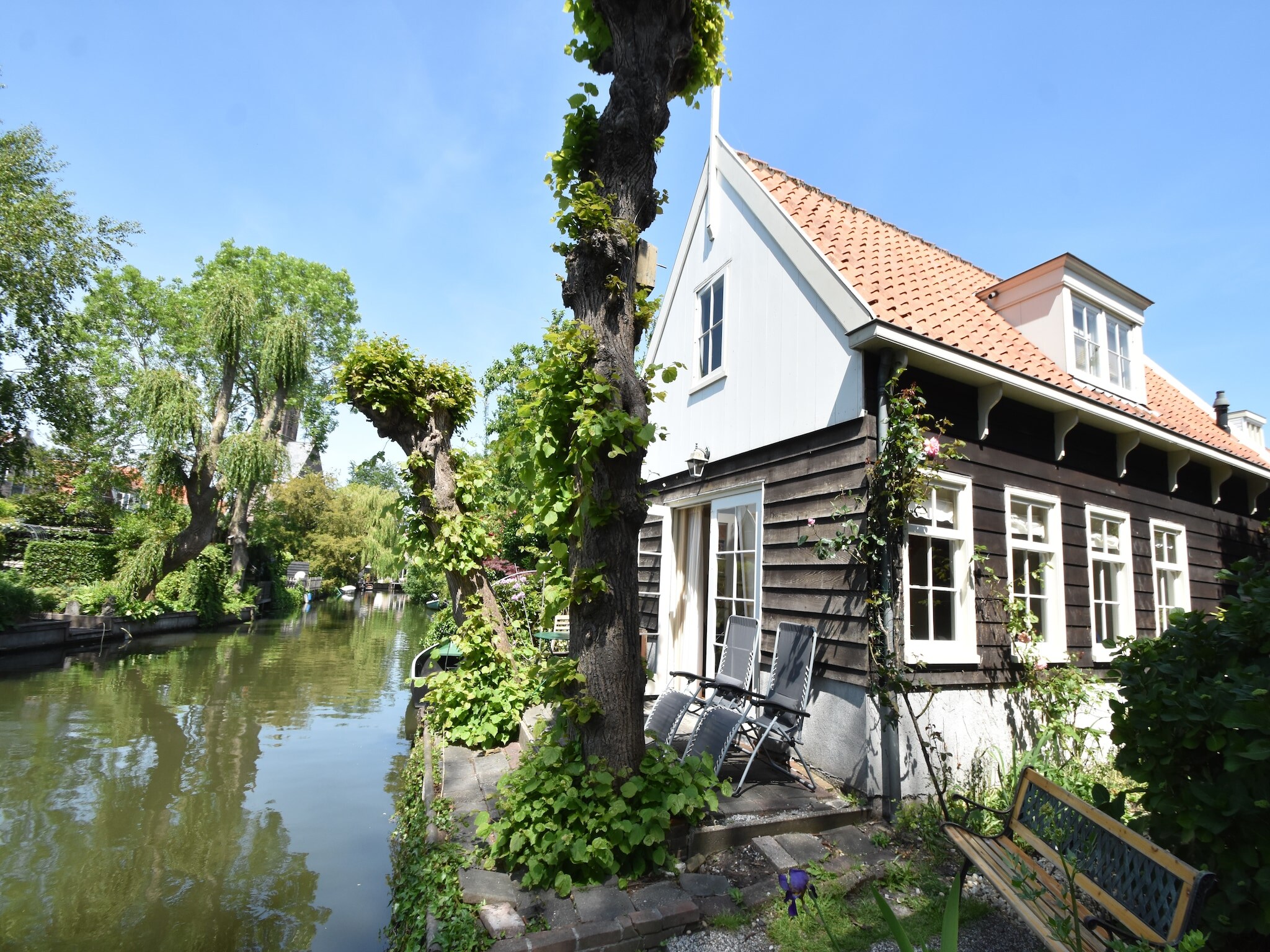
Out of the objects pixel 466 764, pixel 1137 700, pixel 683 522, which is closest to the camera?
pixel 1137 700

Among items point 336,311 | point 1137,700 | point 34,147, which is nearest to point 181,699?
point 1137,700

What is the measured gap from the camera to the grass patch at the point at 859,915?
9.79 feet

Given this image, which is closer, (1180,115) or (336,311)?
(1180,115)

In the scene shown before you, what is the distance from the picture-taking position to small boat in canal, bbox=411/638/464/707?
29.6ft

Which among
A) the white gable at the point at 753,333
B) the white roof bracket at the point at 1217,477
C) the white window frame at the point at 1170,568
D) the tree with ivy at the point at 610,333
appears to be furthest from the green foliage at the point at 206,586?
the white roof bracket at the point at 1217,477

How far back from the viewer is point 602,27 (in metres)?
4.41

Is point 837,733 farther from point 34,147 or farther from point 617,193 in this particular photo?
point 34,147

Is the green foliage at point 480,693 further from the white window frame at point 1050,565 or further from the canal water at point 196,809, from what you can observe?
the white window frame at point 1050,565

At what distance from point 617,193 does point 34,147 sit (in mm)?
20307

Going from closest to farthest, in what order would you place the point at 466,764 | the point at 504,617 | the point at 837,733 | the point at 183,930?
the point at 183,930 → the point at 837,733 → the point at 466,764 → the point at 504,617

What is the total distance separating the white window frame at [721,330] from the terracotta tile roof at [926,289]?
109cm

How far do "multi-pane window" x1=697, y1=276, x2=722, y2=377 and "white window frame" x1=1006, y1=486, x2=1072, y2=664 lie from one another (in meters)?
3.54

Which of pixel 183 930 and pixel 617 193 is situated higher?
pixel 617 193

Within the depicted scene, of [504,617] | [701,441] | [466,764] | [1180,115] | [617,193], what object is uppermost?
[1180,115]
